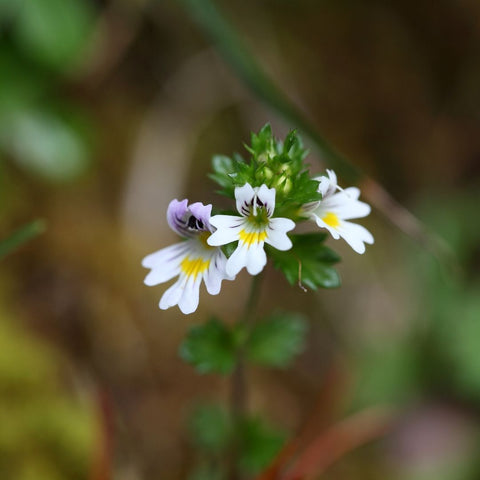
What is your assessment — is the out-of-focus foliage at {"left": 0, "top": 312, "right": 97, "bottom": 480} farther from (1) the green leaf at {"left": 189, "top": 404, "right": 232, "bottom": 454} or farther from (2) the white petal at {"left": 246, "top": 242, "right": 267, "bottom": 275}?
(2) the white petal at {"left": 246, "top": 242, "right": 267, "bottom": 275}

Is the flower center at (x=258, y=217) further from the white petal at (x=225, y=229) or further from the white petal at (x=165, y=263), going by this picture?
the white petal at (x=165, y=263)

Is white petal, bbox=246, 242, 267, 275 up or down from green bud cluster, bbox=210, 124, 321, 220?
down

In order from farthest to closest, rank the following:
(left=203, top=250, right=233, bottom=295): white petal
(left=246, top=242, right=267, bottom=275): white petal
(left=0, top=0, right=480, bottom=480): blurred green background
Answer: (left=0, top=0, right=480, bottom=480): blurred green background < (left=203, top=250, right=233, bottom=295): white petal < (left=246, top=242, right=267, bottom=275): white petal

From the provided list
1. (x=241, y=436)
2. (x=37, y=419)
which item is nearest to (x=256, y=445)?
(x=241, y=436)

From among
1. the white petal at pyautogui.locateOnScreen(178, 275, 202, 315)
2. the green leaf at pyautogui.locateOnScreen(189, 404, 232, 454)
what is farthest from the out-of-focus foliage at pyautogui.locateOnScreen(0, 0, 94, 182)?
the white petal at pyautogui.locateOnScreen(178, 275, 202, 315)

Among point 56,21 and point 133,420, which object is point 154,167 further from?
point 133,420

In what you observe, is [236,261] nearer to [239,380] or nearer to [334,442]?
[239,380]

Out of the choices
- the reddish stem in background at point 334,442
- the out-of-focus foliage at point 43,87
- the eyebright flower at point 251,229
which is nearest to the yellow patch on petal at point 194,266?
the eyebright flower at point 251,229

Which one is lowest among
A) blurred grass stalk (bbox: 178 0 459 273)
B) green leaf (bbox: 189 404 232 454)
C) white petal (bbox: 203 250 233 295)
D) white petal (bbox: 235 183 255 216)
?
green leaf (bbox: 189 404 232 454)
